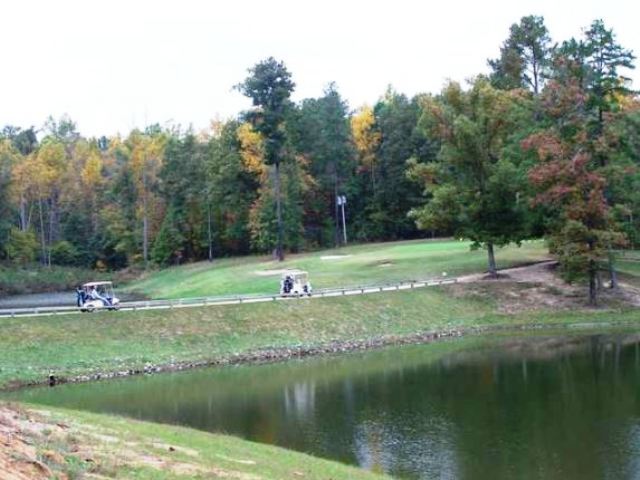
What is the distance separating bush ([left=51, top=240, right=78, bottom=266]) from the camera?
10050 centimetres

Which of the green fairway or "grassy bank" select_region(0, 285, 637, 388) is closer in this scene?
"grassy bank" select_region(0, 285, 637, 388)

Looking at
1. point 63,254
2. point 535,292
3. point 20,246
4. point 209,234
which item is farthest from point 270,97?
point 63,254

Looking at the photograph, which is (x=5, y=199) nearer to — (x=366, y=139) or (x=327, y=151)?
(x=327, y=151)

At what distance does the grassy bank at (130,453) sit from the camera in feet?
43.8

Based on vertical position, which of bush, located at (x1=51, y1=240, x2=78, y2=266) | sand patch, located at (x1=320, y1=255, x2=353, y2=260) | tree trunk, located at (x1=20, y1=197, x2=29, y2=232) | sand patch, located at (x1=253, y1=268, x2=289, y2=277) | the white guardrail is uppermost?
tree trunk, located at (x1=20, y1=197, x2=29, y2=232)

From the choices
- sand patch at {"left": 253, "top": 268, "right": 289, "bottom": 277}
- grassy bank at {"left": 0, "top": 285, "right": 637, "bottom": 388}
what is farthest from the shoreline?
sand patch at {"left": 253, "top": 268, "right": 289, "bottom": 277}

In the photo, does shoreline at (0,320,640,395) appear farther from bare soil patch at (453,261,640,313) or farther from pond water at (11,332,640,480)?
bare soil patch at (453,261,640,313)

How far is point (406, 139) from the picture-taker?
309 feet

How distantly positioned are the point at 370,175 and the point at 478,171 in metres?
41.8

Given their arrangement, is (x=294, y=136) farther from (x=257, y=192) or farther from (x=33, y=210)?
(x=33, y=210)

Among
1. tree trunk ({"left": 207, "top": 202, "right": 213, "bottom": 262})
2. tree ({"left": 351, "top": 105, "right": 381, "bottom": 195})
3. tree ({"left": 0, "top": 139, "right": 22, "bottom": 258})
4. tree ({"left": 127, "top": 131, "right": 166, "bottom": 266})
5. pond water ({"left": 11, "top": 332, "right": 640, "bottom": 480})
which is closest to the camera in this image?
pond water ({"left": 11, "top": 332, "right": 640, "bottom": 480})

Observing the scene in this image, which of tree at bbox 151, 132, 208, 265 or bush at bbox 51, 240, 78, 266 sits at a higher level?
tree at bbox 151, 132, 208, 265

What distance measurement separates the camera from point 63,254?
101062 millimetres

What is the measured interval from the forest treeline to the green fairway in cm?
418
